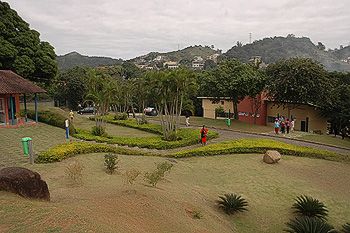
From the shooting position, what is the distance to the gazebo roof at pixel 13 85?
23.3 meters

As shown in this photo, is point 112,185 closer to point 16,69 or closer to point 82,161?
point 82,161

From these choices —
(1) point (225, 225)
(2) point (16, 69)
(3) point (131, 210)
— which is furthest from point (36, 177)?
(2) point (16, 69)

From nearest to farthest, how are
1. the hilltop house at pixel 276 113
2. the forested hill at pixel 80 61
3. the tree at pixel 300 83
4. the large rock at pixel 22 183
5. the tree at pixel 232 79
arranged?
the large rock at pixel 22 183
the tree at pixel 300 83
the tree at pixel 232 79
the hilltop house at pixel 276 113
the forested hill at pixel 80 61

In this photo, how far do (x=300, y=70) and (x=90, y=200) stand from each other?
25318 millimetres

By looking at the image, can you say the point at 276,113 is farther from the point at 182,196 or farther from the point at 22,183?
the point at 22,183

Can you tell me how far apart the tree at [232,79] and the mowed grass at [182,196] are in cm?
1308

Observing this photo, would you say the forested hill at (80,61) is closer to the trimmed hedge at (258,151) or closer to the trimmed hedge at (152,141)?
the trimmed hedge at (152,141)

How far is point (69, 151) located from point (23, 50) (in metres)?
18.1

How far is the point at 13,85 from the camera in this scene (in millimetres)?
24125

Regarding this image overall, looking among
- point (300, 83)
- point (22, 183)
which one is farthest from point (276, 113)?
point (22, 183)

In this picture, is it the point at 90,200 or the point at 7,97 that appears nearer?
the point at 90,200

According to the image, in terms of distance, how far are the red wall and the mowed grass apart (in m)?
18.7

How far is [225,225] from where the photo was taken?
32.7 feet

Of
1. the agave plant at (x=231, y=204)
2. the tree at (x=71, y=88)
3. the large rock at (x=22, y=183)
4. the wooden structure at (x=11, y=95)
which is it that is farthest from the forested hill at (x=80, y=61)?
the large rock at (x=22, y=183)
